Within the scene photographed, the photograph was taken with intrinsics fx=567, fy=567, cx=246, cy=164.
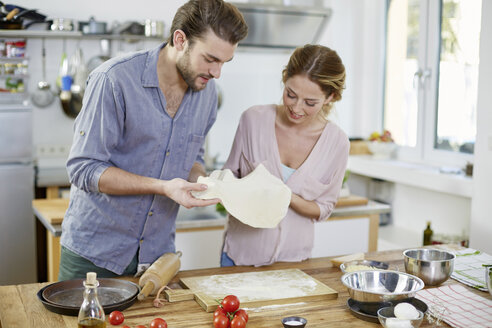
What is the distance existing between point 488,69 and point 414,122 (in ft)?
4.03

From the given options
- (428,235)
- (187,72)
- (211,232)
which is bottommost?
(428,235)

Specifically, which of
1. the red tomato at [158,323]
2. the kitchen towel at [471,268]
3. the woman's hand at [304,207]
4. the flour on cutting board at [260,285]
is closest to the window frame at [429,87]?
the kitchen towel at [471,268]

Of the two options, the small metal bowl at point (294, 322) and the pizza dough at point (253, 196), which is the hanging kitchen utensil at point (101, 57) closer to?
the pizza dough at point (253, 196)

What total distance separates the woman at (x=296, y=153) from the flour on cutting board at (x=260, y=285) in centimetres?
19

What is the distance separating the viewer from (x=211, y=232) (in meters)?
2.97

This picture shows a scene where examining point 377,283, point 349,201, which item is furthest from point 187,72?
point 349,201

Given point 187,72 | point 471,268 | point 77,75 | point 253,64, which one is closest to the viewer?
point 187,72

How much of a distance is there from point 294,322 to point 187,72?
830 mm

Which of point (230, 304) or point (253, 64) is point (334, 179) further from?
point (253, 64)

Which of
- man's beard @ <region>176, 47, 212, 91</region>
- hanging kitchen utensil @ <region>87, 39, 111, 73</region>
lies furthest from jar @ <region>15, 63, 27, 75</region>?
man's beard @ <region>176, 47, 212, 91</region>

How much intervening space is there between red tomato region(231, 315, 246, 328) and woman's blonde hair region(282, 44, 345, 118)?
3.09ft

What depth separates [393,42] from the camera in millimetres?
4512

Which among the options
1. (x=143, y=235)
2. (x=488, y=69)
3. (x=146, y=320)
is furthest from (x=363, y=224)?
(x=146, y=320)

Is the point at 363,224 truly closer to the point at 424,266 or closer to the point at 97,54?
the point at 424,266
